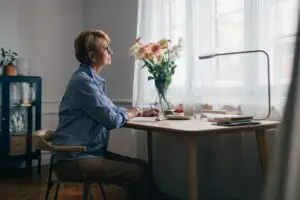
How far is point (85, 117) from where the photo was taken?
80.8 inches

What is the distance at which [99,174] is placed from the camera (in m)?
1.92

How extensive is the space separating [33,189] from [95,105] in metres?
1.74

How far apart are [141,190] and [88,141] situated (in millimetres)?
449

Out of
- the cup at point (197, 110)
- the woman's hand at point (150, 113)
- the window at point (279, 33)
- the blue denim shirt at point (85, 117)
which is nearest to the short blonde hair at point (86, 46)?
the blue denim shirt at point (85, 117)

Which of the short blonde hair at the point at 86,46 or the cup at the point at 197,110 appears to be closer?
the short blonde hair at the point at 86,46

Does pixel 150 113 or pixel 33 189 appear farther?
pixel 33 189

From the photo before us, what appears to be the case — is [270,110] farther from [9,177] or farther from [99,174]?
[9,177]

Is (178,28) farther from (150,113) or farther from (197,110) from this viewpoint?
(150,113)

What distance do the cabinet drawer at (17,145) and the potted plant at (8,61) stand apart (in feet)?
2.19

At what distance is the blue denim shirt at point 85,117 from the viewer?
6.57 ft

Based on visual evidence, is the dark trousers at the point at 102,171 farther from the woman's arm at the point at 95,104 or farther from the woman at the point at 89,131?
the woman's arm at the point at 95,104

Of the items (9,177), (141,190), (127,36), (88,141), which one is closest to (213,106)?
(141,190)

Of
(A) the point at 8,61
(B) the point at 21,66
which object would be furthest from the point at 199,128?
(A) the point at 8,61

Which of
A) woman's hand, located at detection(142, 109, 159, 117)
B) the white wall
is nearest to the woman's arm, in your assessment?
woman's hand, located at detection(142, 109, 159, 117)
